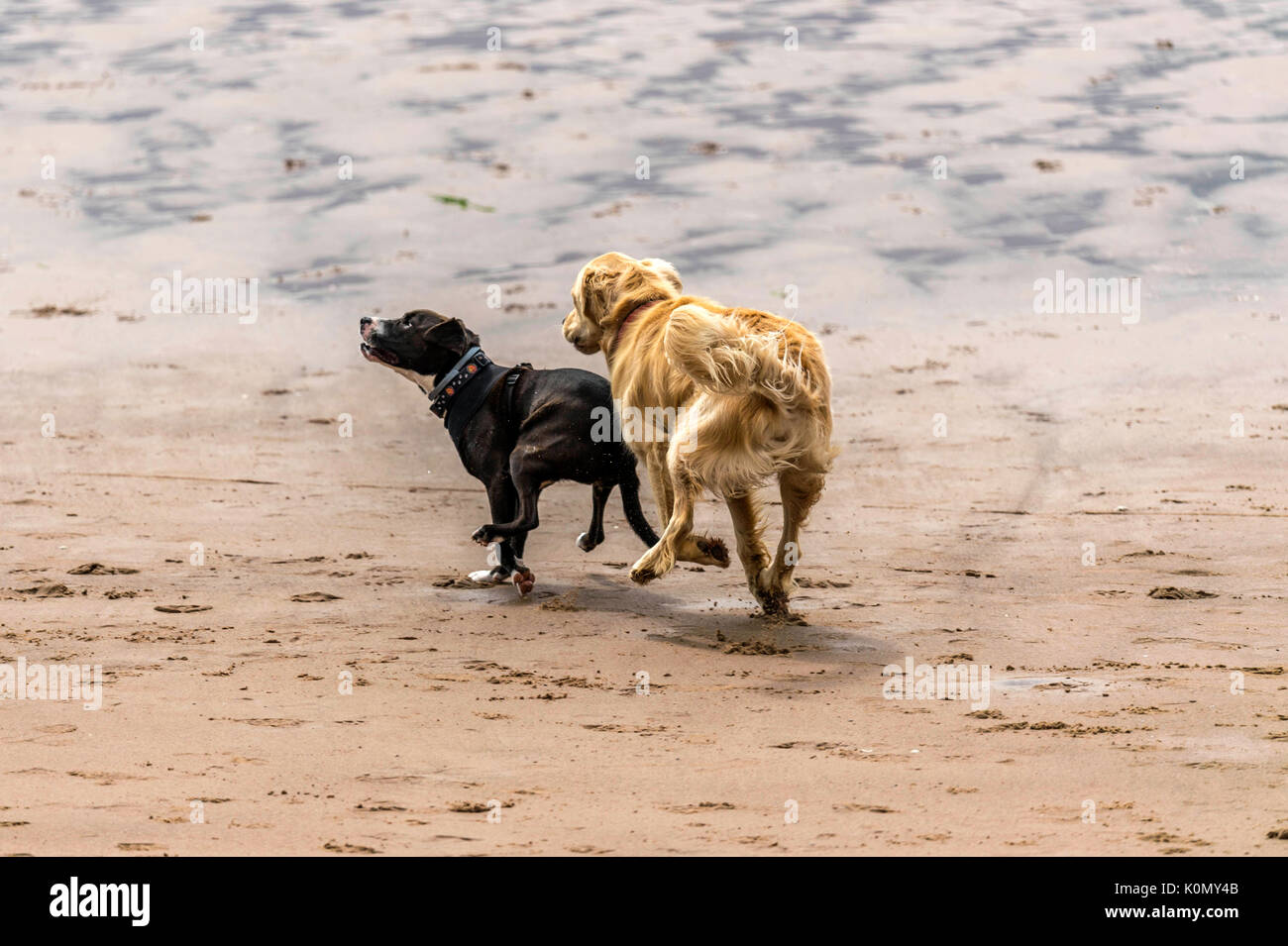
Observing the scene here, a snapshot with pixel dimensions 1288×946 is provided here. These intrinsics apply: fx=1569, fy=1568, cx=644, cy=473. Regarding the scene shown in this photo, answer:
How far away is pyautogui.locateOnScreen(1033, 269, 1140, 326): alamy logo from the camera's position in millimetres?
13305

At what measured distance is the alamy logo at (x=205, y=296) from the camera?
13719 millimetres

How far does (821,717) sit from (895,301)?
8.00 metres

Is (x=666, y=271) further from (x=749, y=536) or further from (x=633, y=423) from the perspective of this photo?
(x=749, y=536)

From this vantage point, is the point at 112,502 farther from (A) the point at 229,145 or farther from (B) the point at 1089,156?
(B) the point at 1089,156

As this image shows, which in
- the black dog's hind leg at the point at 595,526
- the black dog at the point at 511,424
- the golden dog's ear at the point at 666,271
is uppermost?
the golden dog's ear at the point at 666,271

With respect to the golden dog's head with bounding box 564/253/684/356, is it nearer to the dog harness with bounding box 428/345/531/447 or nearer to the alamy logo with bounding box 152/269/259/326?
the dog harness with bounding box 428/345/531/447

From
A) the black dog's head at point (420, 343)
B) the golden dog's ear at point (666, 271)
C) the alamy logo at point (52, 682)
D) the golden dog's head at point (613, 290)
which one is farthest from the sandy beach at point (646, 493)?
the golden dog's ear at point (666, 271)

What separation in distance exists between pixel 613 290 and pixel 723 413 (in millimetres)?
1334

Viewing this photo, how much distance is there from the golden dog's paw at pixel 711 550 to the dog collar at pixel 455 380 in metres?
1.69

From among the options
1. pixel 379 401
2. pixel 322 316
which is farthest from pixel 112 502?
pixel 322 316

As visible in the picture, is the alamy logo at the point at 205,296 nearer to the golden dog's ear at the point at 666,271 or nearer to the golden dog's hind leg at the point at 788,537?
the golden dog's ear at the point at 666,271

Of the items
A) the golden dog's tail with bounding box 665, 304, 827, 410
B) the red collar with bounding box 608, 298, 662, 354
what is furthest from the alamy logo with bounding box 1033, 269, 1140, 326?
the golden dog's tail with bounding box 665, 304, 827, 410

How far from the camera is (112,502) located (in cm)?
972

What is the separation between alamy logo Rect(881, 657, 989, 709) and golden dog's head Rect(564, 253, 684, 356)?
2318mm
